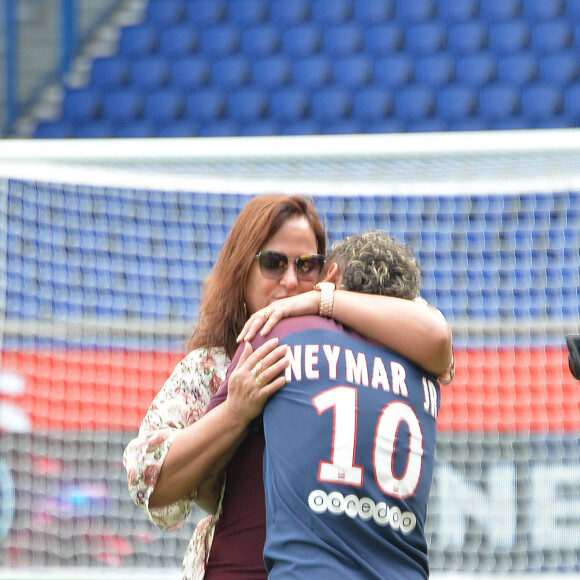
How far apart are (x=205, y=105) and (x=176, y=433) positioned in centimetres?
647

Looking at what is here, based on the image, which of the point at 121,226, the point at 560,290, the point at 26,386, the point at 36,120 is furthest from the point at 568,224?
the point at 36,120

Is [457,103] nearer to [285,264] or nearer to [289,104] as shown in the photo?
[289,104]

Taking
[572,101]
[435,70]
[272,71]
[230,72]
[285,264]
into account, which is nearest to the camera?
[285,264]

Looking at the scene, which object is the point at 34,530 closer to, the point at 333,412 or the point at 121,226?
the point at 121,226

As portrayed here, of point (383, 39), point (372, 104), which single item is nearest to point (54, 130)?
point (372, 104)

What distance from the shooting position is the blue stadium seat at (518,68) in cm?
692

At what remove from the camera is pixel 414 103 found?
7.00m

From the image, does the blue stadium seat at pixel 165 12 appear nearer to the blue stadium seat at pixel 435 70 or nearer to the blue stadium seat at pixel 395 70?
the blue stadium seat at pixel 395 70

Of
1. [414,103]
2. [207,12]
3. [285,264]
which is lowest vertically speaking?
[285,264]

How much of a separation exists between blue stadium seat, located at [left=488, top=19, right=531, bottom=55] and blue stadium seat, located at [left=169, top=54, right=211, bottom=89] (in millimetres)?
2673

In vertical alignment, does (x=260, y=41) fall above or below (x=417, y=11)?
below

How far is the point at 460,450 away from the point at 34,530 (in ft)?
6.74

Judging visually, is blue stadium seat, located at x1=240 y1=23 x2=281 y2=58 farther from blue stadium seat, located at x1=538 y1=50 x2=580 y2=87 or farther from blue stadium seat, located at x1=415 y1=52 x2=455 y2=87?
blue stadium seat, located at x1=538 y1=50 x2=580 y2=87

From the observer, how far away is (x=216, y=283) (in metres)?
1.71
